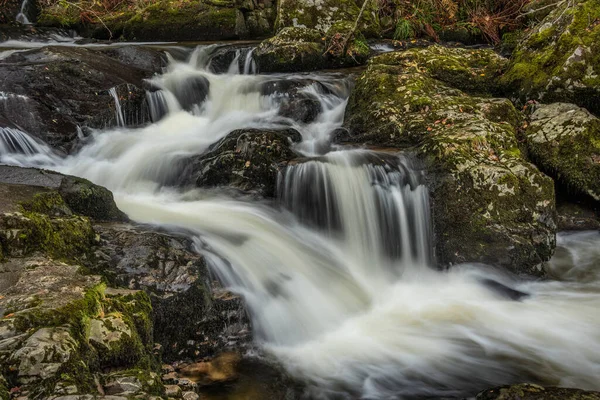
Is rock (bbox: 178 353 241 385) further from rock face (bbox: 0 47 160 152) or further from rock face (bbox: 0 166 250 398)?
rock face (bbox: 0 47 160 152)

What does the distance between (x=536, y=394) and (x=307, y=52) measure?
28.4 ft

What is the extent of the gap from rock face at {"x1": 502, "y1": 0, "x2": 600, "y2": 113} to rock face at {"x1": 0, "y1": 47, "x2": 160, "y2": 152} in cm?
654

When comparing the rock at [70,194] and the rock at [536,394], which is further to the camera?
the rock at [70,194]

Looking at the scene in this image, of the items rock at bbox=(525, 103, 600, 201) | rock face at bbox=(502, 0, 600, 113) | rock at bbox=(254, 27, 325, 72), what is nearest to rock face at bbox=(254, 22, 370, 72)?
rock at bbox=(254, 27, 325, 72)

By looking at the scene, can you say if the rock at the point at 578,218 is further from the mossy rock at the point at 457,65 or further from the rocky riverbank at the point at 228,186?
the mossy rock at the point at 457,65

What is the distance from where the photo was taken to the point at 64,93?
7.89 meters

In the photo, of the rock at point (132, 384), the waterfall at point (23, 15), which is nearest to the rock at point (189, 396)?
the rock at point (132, 384)

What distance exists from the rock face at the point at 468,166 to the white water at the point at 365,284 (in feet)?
0.89

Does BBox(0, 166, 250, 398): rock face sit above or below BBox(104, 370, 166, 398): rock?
above

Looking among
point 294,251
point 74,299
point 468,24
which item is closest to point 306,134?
point 294,251

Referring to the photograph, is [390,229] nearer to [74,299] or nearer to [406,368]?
[406,368]

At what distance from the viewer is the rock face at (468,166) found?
5.41m

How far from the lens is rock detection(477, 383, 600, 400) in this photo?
303 centimetres

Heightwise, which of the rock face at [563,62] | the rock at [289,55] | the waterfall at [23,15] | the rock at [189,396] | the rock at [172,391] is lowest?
the rock at [189,396]
